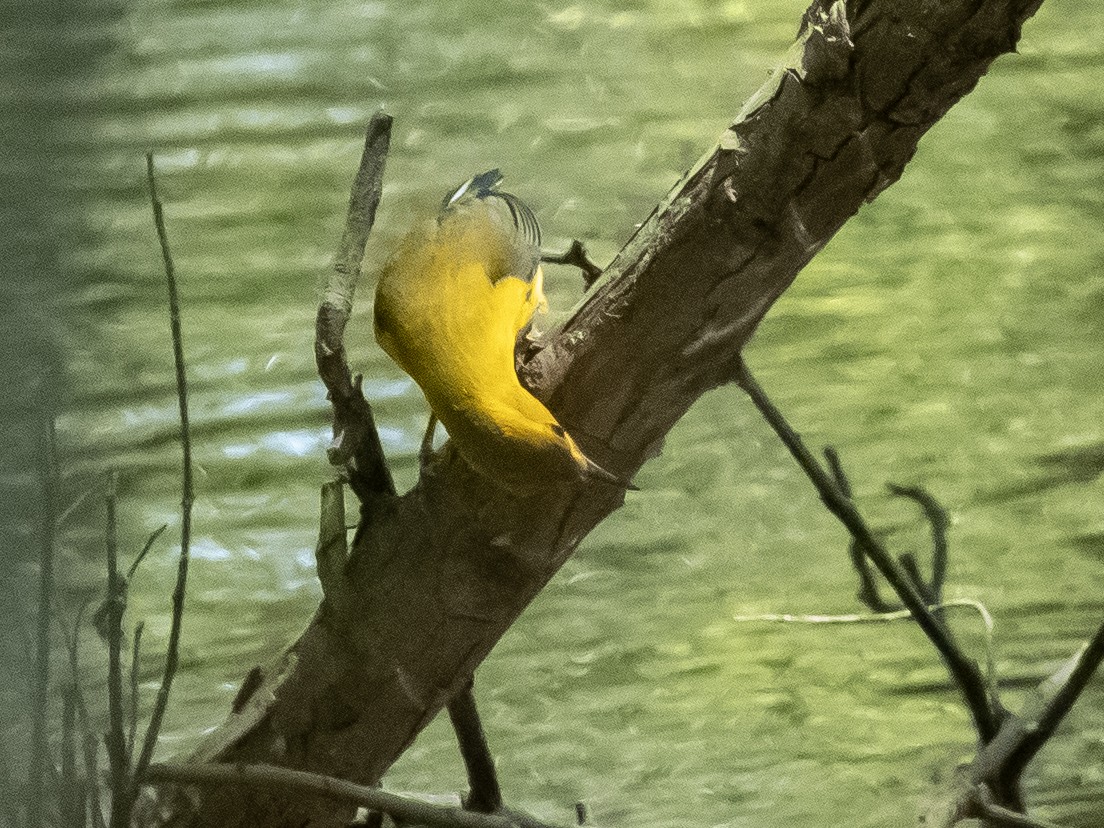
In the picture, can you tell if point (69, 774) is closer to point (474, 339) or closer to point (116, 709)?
point (116, 709)

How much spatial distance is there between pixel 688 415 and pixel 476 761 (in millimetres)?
394

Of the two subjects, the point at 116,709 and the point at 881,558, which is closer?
the point at 116,709

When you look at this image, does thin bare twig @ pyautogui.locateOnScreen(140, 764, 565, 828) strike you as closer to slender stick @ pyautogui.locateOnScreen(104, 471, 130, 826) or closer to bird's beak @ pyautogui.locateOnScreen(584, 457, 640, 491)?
slender stick @ pyautogui.locateOnScreen(104, 471, 130, 826)

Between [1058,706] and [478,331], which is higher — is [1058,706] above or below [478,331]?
below

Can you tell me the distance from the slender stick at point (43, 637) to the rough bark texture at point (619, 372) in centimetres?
15

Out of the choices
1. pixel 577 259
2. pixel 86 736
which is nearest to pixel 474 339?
pixel 577 259

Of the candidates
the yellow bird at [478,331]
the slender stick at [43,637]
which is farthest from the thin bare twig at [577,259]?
the slender stick at [43,637]

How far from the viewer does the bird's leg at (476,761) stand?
2.44ft

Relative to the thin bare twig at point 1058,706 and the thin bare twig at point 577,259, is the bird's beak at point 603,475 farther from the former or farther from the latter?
the thin bare twig at point 1058,706

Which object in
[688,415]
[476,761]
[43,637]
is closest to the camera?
[43,637]

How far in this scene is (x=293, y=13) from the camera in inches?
37.7

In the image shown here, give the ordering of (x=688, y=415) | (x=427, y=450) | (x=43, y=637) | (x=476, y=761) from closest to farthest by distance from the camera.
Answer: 1. (x=43, y=637)
2. (x=427, y=450)
3. (x=476, y=761)
4. (x=688, y=415)

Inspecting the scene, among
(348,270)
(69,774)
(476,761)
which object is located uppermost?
(348,270)

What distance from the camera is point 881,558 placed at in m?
0.70
